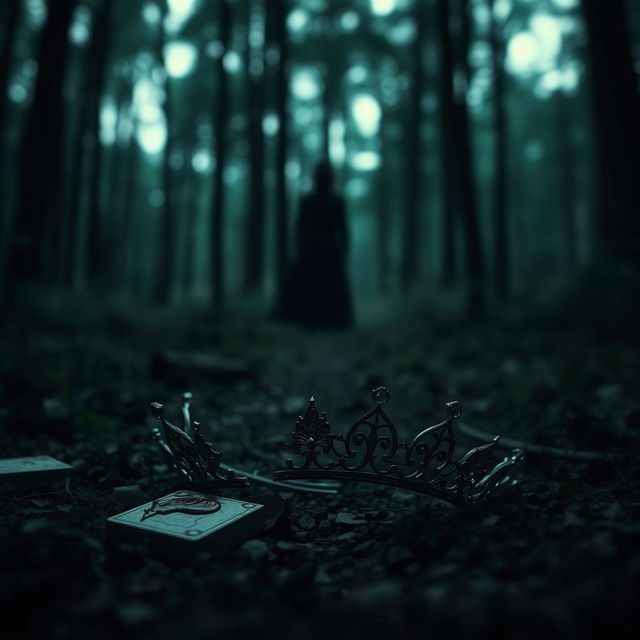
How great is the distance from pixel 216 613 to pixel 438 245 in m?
38.4

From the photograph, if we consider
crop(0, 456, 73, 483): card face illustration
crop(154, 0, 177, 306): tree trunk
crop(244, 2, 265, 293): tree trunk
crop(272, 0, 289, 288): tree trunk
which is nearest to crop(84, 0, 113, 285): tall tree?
crop(154, 0, 177, 306): tree trunk

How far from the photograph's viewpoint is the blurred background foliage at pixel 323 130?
8.99 m

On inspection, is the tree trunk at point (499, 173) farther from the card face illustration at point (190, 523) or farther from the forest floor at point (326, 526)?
the card face illustration at point (190, 523)

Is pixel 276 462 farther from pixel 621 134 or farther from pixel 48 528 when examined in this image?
pixel 621 134

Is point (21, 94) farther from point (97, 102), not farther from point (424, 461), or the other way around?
point (424, 461)

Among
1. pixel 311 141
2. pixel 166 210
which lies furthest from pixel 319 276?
pixel 311 141

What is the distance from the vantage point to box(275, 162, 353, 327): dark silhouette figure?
1075 centimetres

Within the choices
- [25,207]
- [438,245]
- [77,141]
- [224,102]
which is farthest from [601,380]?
[438,245]

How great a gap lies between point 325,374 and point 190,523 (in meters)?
5.02

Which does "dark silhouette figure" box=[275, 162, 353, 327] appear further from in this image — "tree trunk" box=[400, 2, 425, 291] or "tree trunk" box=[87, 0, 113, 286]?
"tree trunk" box=[400, 2, 425, 291]

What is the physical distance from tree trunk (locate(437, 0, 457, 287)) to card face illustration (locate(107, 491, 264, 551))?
1051 centimetres

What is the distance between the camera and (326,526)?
245cm

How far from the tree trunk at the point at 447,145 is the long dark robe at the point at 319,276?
3.16 meters

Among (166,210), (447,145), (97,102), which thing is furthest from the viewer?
(166,210)
